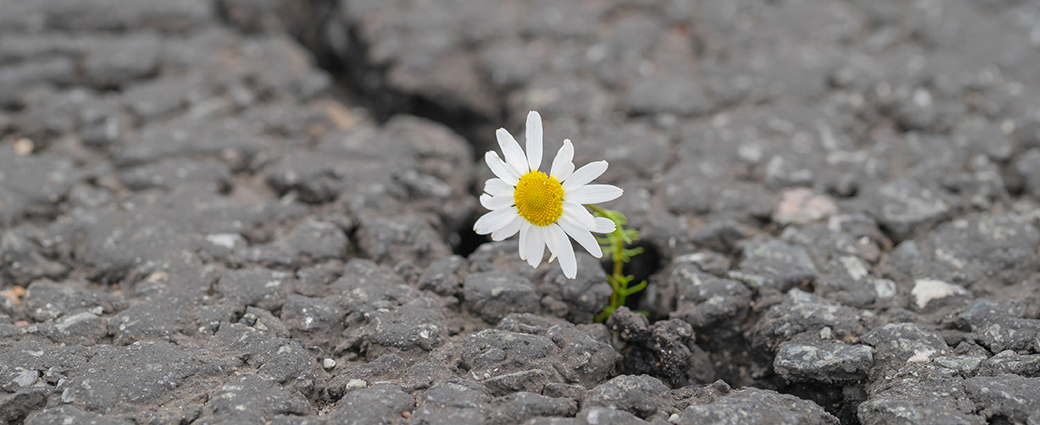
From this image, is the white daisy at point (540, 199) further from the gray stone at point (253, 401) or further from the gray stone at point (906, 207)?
the gray stone at point (906, 207)

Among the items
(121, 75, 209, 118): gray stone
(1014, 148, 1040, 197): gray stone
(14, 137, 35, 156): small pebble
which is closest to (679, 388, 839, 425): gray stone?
(1014, 148, 1040, 197): gray stone

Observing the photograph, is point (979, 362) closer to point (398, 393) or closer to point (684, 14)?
point (398, 393)

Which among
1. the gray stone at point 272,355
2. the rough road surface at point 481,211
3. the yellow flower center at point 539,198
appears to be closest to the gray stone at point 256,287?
the rough road surface at point 481,211

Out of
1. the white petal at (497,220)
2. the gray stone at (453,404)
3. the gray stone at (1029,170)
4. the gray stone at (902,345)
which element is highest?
the white petal at (497,220)

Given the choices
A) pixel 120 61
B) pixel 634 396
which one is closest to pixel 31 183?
pixel 120 61

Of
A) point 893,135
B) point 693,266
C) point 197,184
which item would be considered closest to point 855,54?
point 893,135

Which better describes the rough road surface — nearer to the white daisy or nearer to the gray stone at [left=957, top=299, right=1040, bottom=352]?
the gray stone at [left=957, top=299, right=1040, bottom=352]
